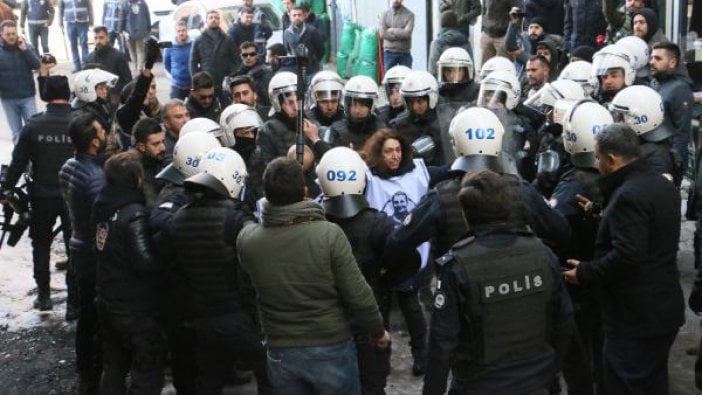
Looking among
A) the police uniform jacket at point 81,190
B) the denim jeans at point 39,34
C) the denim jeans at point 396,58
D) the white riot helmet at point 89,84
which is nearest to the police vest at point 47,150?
the white riot helmet at point 89,84

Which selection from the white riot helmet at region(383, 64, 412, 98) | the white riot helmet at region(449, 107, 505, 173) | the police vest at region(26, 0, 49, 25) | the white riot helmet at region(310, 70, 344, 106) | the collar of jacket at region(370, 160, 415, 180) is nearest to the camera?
the white riot helmet at region(449, 107, 505, 173)

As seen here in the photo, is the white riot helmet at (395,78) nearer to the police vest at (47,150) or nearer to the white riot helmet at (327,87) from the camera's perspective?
the white riot helmet at (327,87)

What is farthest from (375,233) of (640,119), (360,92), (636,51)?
(636,51)

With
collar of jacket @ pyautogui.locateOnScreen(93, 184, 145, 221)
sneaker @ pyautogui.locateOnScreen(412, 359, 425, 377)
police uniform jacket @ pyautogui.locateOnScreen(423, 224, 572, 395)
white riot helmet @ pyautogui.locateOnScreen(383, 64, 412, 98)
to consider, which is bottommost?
sneaker @ pyautogui.locateOnScreen(412, 359, 425, 377)

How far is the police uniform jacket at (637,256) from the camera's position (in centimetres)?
508

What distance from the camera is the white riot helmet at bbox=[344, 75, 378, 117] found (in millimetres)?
8375

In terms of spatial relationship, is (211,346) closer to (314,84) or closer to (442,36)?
(314,84)

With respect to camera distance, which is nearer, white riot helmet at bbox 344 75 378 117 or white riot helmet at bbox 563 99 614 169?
white riot helmet at bbox 563 99 614 169

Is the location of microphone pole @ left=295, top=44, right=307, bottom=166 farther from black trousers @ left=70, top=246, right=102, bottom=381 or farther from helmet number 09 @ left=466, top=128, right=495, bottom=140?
black trousers @ left=70, top=246, right=102, bottom=381

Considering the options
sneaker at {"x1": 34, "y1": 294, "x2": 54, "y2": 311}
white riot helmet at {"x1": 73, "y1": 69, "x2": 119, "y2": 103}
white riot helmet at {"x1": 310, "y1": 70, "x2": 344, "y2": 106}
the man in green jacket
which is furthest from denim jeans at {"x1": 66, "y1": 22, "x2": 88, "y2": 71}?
the man in green jacket

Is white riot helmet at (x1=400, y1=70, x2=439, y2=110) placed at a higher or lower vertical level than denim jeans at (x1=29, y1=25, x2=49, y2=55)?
lower

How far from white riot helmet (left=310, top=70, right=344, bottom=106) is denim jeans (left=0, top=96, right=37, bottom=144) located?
610cm

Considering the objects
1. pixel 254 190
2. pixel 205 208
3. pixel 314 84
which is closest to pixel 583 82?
pixel 314 84

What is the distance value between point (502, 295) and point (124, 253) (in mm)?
2516
